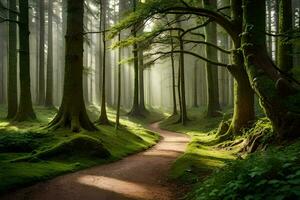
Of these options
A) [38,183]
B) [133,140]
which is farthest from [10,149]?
[133,140]

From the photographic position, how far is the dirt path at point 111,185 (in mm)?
8125

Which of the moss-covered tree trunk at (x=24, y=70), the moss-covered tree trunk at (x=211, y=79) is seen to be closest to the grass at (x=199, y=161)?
the moss-covered tree trunk at (x=211, y=79)

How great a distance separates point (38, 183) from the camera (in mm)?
9047

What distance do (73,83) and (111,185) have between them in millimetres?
7567

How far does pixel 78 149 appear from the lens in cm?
1219

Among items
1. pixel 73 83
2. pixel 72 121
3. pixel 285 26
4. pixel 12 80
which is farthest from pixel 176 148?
pixel 12 80

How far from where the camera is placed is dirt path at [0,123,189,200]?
26.7ft

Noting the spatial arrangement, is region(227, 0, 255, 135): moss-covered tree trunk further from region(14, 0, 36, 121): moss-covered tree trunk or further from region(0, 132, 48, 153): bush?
region(14, 0, 36, 121): moss-covered tree trunk

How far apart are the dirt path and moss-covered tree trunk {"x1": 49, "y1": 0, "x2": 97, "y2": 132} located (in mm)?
3866

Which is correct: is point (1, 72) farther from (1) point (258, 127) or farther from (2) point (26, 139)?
(1) point (258, 127)

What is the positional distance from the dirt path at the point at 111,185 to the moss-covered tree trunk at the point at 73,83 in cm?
387

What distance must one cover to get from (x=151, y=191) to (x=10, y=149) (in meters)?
5.50

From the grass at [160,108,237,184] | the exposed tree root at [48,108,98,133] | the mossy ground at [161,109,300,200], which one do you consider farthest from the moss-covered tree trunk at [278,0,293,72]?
the exposed tree root at [48,108,98,133]

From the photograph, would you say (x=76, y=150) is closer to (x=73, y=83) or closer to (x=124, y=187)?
(x=124, y=187)
